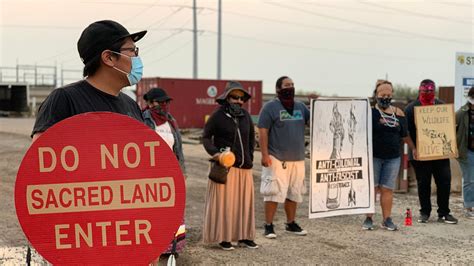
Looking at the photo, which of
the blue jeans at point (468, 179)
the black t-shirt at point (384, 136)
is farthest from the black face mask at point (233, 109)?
the blue jeans at point (468, 179)

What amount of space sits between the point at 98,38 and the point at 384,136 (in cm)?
563

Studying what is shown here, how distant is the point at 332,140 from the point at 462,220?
2.46m

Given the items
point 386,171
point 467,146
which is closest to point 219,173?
point 386,171

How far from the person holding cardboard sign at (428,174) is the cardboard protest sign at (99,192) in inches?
259

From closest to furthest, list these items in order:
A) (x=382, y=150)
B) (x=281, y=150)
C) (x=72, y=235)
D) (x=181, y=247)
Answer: (x=72, y=235)
(x=181, y=247)
(x=281, y=150)
(x=382, y=150)

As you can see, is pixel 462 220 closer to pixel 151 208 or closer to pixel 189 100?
pixel 151 208

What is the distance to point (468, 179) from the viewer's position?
8.47 meters

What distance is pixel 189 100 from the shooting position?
1136 inches

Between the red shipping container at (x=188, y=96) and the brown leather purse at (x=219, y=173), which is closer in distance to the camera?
the brown leather purse at (x=219, y=173)

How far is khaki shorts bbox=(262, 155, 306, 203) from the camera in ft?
22.8

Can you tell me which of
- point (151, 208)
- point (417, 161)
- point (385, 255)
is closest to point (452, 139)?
point (417, 161)

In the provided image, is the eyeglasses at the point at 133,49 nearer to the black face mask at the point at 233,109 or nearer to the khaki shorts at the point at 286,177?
the black face mask at the point at 233,109

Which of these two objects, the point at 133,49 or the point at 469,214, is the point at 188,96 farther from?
the point at 133,49

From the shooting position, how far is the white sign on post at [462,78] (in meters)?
9.74
